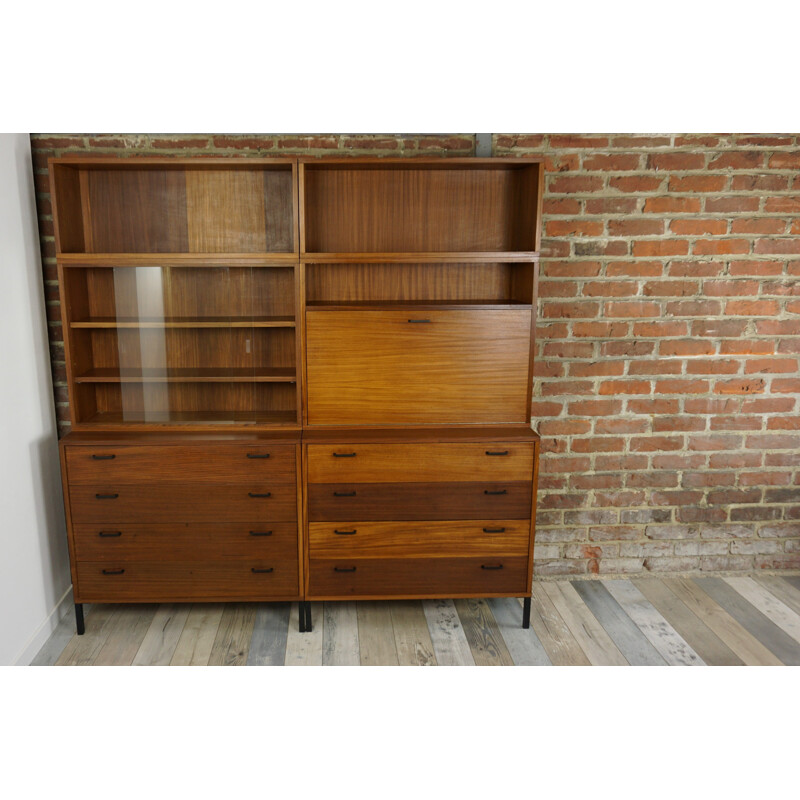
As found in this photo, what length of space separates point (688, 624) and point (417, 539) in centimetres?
116

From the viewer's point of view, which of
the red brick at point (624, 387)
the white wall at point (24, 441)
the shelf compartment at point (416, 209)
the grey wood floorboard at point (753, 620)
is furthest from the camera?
the red brick at point (624, 387)

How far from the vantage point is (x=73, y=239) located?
256 centimetres

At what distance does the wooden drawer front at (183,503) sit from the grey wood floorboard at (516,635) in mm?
952

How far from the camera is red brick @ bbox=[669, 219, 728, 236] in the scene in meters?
2.79

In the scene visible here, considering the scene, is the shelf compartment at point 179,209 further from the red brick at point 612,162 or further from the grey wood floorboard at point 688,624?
the grey wood floorboard at point 688,624

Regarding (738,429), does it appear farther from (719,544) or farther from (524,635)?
(524,635)

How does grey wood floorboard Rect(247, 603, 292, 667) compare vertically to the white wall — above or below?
below

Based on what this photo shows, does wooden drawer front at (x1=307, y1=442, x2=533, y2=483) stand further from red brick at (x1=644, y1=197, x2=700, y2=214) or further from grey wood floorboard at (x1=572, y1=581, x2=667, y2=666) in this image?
red brick at (x1=644, y1=197, x2=700, y2=214)

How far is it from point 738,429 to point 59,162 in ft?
9.62

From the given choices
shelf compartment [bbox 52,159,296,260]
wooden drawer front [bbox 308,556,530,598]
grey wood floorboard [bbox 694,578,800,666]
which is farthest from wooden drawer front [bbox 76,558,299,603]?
grey wood floorboard [bbox 694,578,800,666]

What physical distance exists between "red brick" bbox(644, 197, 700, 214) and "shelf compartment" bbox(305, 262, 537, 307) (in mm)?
608

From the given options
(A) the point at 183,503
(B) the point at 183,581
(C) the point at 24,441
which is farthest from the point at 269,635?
(C) the point at 24,441

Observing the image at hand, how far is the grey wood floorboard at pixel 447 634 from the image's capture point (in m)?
2.48

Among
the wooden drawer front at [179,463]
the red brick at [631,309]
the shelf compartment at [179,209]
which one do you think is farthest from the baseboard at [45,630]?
the red brick at [631,309]
